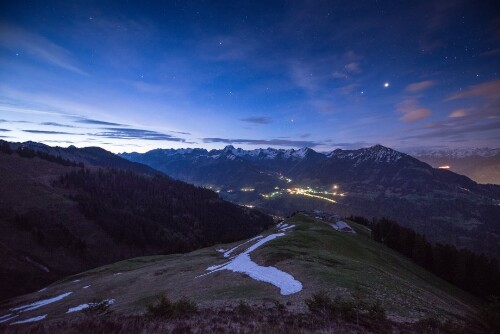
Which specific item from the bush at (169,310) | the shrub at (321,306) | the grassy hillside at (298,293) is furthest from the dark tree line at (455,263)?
the bush at (169,310)

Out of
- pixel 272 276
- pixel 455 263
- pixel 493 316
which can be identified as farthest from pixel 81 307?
pixel 455 263

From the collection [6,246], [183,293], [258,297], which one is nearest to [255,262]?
[183,293]

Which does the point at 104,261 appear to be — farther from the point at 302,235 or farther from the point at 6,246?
the point at 302,235

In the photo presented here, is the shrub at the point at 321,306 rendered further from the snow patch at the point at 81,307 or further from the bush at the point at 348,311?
the snow patch at the point at 81,307

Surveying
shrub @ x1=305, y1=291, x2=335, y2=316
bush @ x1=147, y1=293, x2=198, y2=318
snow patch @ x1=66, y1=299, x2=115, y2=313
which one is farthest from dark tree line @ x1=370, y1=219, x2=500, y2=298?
snow patch @ x1=66, y1=299, x2=115, y2=313

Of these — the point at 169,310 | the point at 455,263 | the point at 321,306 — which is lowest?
the point at 455,263

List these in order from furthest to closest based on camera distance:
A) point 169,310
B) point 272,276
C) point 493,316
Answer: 1. point 272,276
2. point 493,316
3. point 169,310

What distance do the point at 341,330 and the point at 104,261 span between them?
18378cm

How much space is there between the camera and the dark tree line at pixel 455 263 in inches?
2975

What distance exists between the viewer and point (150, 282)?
47.4m

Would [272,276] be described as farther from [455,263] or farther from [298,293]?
[455,263]

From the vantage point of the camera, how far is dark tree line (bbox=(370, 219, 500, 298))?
248 feet

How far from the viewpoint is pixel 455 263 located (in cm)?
8025

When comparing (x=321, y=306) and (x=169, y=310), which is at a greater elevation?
(x=321, y=306)
